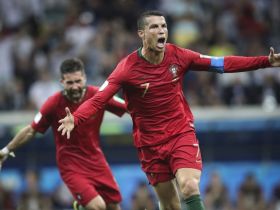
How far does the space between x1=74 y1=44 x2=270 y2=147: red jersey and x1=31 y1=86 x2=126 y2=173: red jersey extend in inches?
56.2

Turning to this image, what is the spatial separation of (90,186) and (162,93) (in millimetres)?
2028

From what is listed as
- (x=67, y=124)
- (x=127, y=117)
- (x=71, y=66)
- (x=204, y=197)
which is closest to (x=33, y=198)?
(x=127, y=117)

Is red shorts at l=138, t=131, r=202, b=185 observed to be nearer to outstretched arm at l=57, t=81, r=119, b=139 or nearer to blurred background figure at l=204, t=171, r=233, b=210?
outstretched arm at l=57, t=81, r=119, b=139

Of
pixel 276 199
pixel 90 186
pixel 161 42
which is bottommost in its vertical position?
pixel 276 199

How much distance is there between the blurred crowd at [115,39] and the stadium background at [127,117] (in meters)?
0.02

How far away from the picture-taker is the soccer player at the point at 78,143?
38.2 ft

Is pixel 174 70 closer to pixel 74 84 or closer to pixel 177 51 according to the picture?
pixel 177 51

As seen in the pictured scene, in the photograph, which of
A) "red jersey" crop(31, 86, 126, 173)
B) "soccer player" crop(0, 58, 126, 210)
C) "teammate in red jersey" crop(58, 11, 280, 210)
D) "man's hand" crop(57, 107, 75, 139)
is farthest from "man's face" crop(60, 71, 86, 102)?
"man's hand" crop(57, 107, 75, 139)

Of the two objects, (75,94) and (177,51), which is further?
(75,94)

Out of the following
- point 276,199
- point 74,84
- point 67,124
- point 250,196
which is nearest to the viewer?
point 67,124

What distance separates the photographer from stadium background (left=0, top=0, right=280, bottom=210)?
1727 centimetres

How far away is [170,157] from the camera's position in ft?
33.7

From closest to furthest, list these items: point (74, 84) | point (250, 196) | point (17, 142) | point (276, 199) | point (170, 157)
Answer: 1. point (170, 157)
2. point (74, 84)
3. point (17, 142)
4. point (250, 196)
5. point (276, 199)

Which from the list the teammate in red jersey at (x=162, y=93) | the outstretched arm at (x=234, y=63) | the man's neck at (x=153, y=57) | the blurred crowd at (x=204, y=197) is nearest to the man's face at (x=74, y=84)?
the teammate in red jersey at (x=162, y=93)
